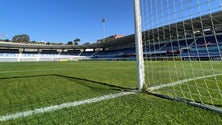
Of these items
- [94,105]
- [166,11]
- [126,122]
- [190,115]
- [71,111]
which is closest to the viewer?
[126,122]

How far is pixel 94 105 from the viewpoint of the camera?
2.67m

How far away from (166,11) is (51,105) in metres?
2.85

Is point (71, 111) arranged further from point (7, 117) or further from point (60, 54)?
point (60, 54)

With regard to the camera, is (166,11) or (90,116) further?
(166,11)

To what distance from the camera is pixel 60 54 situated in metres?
60.9

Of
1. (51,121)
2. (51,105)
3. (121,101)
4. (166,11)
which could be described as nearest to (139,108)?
(121,101)

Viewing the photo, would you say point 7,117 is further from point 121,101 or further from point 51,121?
point 121,101

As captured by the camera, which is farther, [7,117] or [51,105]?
[51,105]

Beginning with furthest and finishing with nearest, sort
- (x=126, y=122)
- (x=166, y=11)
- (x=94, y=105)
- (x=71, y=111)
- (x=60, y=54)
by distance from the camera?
1. (x=60, y=54)
2. (x=166, y=11)
3. (x=94, y=105)
4. (x=71, y=111)
5. (x=126, y=122)

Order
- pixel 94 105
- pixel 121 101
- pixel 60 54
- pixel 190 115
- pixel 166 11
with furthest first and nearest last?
pixel 60 54 < pixel 166 11 < pixel 121 101 < pixel 94 105 < pixel 190 115

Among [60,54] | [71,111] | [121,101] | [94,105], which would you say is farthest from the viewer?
[60,54]

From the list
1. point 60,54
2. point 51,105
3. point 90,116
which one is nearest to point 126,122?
point 90,116

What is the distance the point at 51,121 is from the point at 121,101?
1.18 metres

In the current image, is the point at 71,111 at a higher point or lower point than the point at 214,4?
lower
